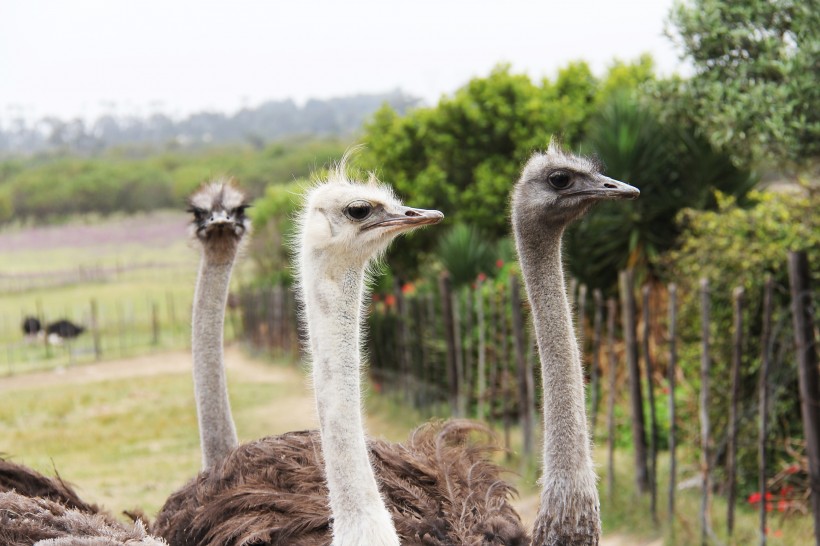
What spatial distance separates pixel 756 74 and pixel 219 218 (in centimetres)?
440

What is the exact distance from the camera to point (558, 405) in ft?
10.0

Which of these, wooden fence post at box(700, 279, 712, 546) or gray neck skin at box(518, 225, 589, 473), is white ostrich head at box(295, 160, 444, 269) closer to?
gray neck skin at box(518, 225, 589, 473)

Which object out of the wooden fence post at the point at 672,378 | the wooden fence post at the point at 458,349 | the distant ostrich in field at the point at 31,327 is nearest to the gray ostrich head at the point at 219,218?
the wooden fence post at the point at 672,378

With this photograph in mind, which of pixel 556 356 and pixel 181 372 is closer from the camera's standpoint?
pixel 556 356

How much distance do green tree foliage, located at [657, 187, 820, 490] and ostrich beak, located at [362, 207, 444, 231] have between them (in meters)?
3.84

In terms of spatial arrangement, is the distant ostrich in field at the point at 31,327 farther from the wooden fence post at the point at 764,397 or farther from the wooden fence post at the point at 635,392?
Answer: the wooden fence post at the point at 764,397

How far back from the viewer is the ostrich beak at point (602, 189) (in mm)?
3148

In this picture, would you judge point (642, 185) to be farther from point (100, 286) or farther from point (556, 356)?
point (100, 286)

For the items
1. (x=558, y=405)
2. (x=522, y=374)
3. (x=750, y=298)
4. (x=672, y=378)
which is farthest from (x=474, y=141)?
(x=558, y=405)

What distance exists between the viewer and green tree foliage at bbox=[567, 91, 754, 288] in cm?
986

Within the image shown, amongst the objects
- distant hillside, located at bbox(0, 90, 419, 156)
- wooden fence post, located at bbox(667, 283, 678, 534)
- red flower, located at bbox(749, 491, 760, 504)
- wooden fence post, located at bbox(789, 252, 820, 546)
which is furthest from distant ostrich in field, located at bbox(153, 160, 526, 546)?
distant hillside, located at bbox(0, 90, 419, 156)

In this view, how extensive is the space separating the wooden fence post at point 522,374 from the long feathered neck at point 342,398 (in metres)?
5.35

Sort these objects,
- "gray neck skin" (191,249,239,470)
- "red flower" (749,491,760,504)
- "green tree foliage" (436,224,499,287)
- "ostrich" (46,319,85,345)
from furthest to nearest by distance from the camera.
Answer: "ostrich" (46,319,85,345) < "green tree foliage" (436,224,499,287) < "red flower" (749,491,760,504) < "gray neck skin" (191,249,239,470)

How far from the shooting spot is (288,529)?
10.4ft
